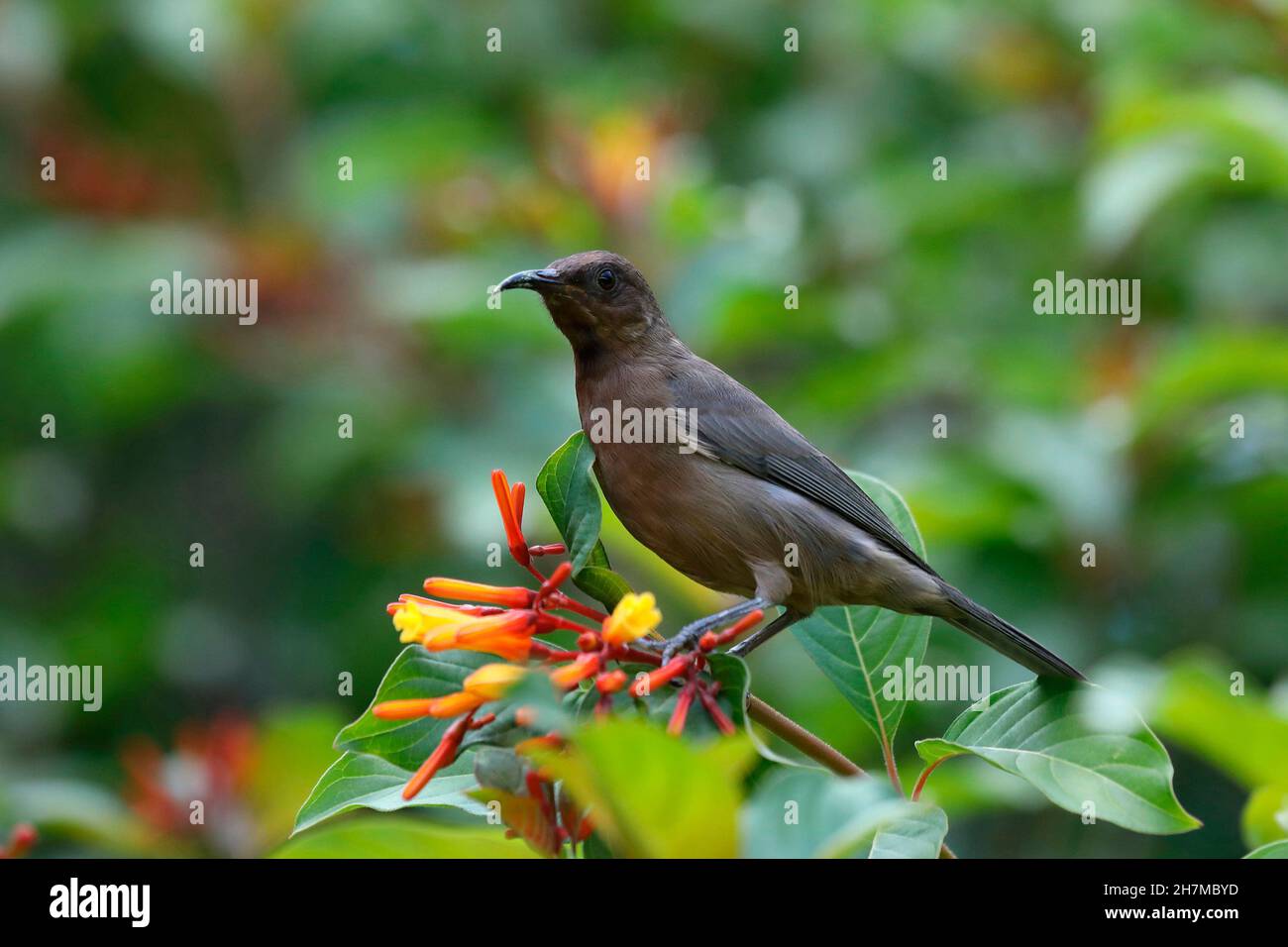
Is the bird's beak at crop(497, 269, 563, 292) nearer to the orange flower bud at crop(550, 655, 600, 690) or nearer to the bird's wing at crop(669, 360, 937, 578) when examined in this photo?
the bird's wing at crop(669, 360, 937, 578)

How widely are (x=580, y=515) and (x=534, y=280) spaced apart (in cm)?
122

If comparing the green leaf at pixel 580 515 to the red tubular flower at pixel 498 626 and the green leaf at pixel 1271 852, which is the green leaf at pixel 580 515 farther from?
the green leaf at pixel 1271 852

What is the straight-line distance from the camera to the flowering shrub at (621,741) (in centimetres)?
178

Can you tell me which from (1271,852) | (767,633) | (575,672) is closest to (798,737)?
(575,672)

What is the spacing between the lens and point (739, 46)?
715 centimetres

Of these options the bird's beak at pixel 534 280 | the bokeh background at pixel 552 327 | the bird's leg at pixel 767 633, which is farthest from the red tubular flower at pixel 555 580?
the bokeh background at pixel 552 327

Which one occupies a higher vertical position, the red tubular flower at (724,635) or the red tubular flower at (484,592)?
the red tubular flower at (484,592)

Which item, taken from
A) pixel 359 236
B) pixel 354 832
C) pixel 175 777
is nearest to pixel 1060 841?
pixel 175 777

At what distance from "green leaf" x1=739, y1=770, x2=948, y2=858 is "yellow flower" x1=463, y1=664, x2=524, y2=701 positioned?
0.39m

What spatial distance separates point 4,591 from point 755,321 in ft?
13.1

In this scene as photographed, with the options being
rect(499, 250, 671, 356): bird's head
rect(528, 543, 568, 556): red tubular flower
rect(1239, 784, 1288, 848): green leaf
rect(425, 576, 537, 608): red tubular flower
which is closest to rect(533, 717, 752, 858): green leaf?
rect(425, 576, 537, 608): red tubular flower

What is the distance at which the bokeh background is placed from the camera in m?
5.09

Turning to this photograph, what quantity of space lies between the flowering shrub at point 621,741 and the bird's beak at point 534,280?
1.05 metres

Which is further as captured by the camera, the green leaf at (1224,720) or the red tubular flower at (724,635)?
the green leaf at (1224,720)
